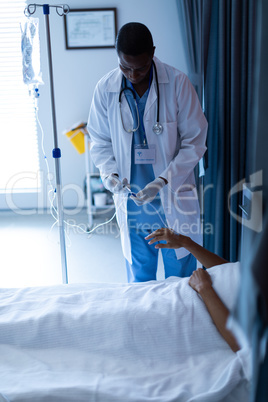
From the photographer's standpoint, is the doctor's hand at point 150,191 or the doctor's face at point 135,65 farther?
the doctor's hand at point 150,191

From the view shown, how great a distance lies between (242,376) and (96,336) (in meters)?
0.46

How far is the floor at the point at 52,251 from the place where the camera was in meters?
2.85

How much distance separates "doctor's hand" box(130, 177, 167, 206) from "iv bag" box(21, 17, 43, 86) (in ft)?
3.02

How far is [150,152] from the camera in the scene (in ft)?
6.32

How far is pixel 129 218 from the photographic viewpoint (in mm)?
2035

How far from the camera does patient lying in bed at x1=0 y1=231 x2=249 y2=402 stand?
1.17m

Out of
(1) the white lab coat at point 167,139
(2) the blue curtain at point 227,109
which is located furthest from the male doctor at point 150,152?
(2) the blue curtain at point 227,109

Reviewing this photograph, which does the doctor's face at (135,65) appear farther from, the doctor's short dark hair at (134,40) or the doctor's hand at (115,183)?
the doctor's hand at (115,183)

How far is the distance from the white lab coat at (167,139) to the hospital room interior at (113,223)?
0.04 meters

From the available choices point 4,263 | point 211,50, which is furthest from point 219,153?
point 4,263

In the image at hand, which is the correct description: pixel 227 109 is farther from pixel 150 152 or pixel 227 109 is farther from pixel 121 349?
pixel 121 349

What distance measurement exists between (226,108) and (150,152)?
750mm

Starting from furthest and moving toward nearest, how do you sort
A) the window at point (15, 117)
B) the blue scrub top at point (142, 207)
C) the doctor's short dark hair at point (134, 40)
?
1. the window at point (15, 117)
2. the blue scrub top at point (142, 207)
3. the doctor's short dark hair at point (134, 40)

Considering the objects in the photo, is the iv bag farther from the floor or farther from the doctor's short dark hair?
the floor
